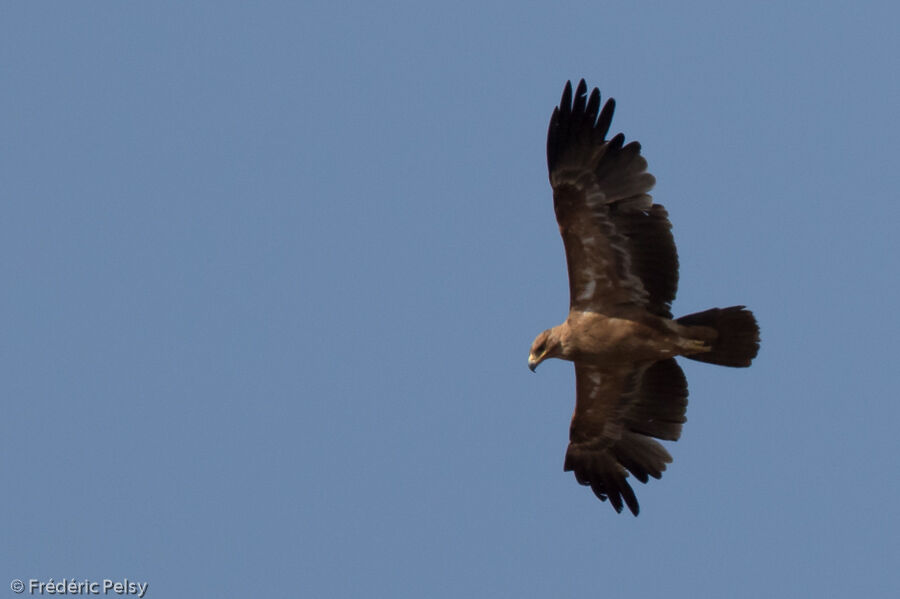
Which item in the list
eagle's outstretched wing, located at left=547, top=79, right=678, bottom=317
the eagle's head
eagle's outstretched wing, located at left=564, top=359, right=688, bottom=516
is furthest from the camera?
eagle's outstretched wing, located at left=564, top=359, right=688, bottom=516

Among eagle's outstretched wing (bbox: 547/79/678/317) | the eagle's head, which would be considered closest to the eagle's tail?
eagle's outstretched wing (bbox: 547/79/678/317)

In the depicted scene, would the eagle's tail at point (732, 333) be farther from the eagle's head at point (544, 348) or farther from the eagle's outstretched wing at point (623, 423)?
the eagle's head at point (544, 348)

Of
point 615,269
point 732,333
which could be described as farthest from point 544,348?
point 732,333

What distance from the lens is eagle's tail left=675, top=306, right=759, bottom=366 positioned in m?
13.3

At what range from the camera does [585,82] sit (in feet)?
43.5

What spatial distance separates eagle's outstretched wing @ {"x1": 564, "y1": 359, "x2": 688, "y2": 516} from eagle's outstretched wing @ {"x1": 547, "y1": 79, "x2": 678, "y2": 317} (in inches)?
43.5

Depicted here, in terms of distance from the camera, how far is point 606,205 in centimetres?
1328

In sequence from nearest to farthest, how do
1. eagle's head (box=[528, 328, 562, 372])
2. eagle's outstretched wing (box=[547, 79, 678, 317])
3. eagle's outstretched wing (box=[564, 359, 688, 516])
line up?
eagle's outstretched wing (box=[547, 79, 678, 317]), eagle's head (box=[528, 328, 562, 372]), eagle's outstretched wing (box=[564, 359, 688, 516])

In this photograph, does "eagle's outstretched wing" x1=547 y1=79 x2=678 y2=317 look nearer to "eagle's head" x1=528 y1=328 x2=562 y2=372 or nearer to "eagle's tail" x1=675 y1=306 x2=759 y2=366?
"eagle's tail" x1=675 y1=306 x2=759 y2=366

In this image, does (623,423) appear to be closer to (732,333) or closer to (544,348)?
(544,348)

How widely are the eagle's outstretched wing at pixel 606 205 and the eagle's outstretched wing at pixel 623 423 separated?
3.63 ft

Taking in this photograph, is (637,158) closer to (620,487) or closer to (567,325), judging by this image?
(567,325)

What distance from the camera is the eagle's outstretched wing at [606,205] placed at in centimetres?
1321

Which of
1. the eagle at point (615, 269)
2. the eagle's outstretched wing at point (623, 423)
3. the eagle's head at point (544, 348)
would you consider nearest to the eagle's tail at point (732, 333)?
the eagle at point (615, 269)
